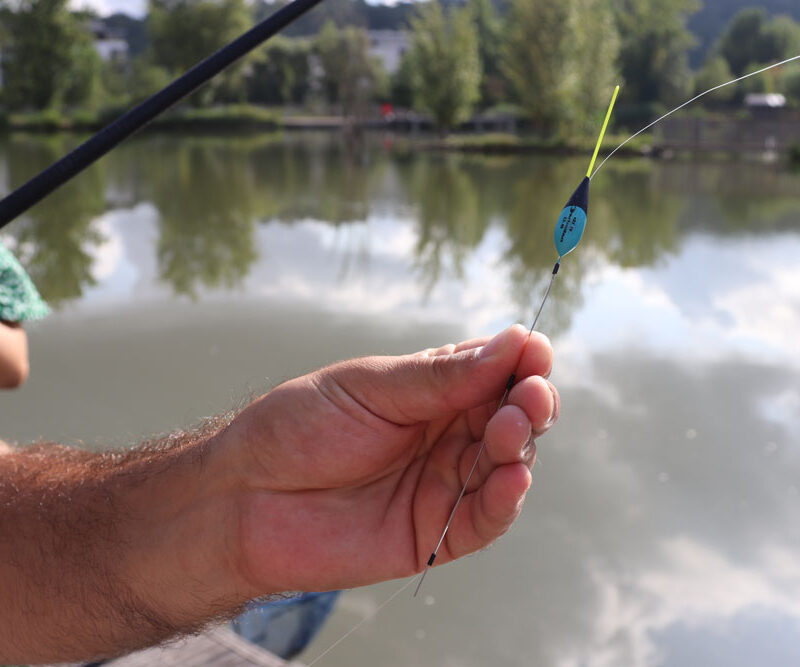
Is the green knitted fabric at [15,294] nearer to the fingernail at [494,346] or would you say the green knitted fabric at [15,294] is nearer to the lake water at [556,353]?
the lake water at [556,353]

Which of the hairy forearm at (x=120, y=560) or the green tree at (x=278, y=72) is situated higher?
the green tree at (x=278, y=72)

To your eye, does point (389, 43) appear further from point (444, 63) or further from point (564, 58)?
point (564, 58)

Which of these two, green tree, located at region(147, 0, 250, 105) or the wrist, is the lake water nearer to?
the wrist

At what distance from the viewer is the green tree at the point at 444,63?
32.2 metres

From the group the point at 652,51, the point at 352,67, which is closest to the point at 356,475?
the point at 652,51

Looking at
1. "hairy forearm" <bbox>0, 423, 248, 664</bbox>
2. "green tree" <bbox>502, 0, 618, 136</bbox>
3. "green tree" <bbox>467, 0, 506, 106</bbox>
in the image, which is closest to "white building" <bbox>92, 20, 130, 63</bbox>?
"green tree" <bbox>467, 0, 506, 106</bbox>

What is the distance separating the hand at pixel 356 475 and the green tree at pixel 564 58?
1278 cm

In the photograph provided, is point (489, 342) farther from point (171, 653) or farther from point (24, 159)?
point (24, 159)

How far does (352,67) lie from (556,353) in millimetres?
38534

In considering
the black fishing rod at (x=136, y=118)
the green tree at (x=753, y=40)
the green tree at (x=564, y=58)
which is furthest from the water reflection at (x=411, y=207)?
the green tree at (x=753, y=40)

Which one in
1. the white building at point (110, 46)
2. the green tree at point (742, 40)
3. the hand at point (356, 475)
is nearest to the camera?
the hand at point (356, 475)

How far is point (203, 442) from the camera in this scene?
1173mm

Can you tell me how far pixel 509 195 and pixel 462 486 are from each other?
18.2 metres

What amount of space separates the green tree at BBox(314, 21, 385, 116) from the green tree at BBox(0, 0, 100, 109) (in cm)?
1226
